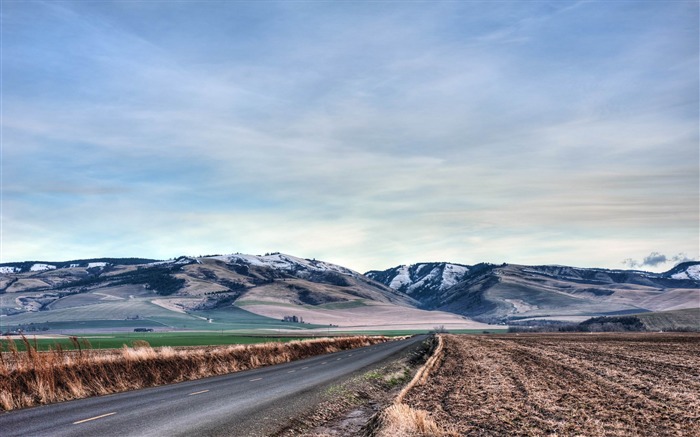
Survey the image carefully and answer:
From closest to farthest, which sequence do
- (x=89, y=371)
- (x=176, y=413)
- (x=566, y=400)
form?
(x=176, y=413)
(x=566, y=400)
(x=89, y=371)

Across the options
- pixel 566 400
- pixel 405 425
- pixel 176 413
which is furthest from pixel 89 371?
pixel 566 400

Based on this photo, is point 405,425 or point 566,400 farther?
point 566,400

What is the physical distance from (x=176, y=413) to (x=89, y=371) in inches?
379

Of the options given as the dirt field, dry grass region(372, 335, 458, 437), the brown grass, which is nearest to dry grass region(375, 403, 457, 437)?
dry grass region(372, 335, 458, 437)

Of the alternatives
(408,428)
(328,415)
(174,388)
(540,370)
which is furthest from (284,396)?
(540,370)

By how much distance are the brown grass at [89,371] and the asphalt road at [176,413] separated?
1222 mm

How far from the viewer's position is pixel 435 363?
132 feet

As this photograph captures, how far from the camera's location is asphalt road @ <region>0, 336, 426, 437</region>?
1563 cm

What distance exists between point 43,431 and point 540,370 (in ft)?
80.2

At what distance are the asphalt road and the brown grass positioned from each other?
1.22 metres

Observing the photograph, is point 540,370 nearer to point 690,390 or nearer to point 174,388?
point 690,390

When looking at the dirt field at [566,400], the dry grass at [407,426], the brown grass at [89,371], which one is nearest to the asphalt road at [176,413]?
the brown grass at [89,371]

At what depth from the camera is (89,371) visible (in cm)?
2608

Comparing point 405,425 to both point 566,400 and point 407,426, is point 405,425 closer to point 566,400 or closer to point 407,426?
point 407,426
